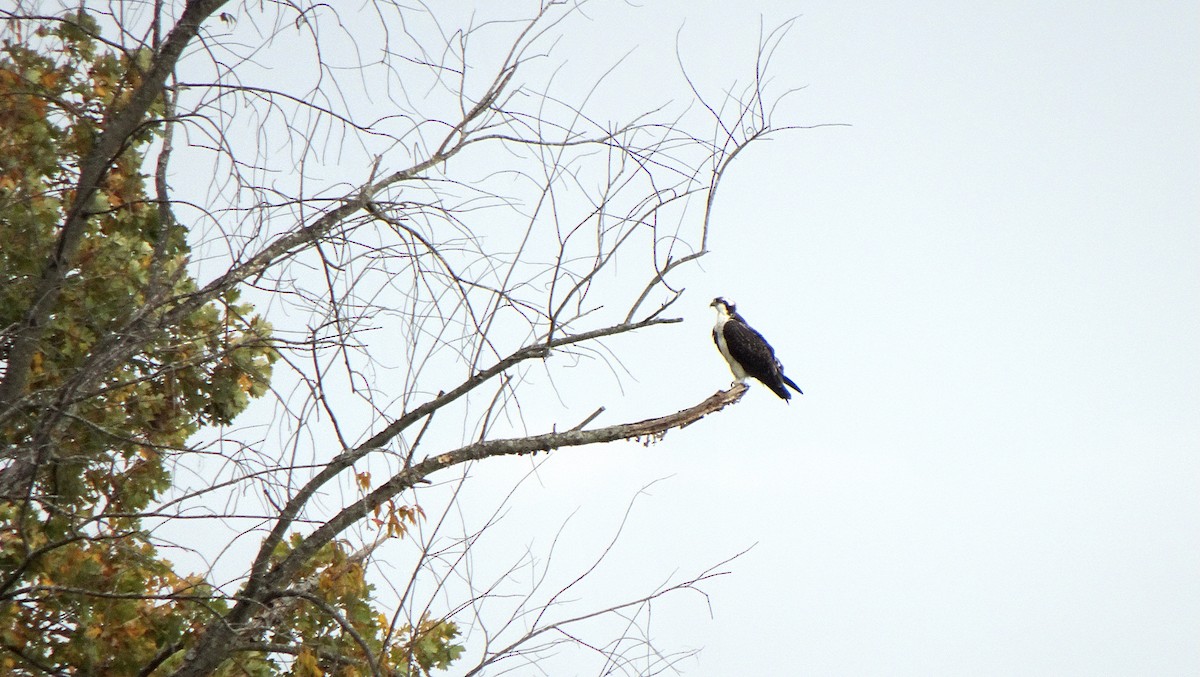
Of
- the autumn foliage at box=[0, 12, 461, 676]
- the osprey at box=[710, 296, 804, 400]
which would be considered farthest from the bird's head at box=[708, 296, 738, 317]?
the autumn foliage at box=[0, 12, 461, 676]

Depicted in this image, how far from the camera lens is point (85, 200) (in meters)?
3.84

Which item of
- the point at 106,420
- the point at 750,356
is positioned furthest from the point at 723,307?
the point at 106,420

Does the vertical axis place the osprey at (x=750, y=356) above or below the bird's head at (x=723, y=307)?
below

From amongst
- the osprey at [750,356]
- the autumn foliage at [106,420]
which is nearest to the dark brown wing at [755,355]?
the osprey at [750,356]

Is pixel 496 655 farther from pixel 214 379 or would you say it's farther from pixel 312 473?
pixel 214 379

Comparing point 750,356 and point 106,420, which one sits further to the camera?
point 750,356

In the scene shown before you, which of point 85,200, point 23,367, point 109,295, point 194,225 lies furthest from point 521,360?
point 109,295

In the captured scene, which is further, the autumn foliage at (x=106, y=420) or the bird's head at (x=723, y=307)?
the bird's head at (x=723, y=307)

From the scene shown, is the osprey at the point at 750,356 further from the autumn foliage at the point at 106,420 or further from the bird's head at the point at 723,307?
the autumn foliage at the point at 106,420

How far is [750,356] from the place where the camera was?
1048 cm

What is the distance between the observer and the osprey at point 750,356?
10.5 m

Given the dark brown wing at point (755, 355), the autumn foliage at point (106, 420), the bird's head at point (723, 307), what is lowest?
the autumn foliage at point (106, 420)

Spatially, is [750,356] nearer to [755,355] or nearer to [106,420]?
[755,355]

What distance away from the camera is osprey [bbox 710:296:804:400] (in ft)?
34.4
